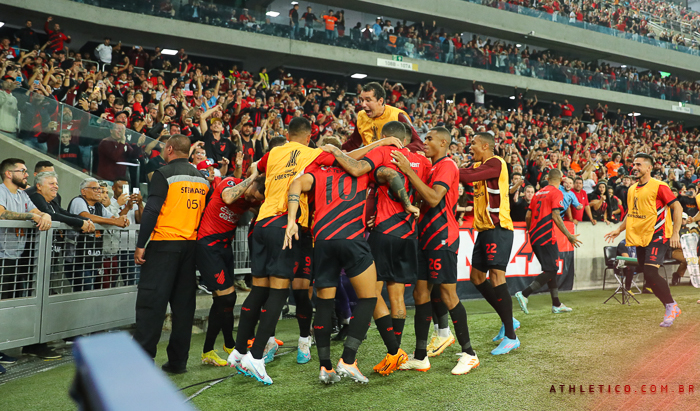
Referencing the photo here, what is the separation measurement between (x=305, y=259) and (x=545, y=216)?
16.3 feet

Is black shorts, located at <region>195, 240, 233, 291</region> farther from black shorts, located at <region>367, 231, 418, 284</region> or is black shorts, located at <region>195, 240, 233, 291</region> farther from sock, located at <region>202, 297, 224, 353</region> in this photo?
black shorts, located at <region>367, 231, 418, 284</region>

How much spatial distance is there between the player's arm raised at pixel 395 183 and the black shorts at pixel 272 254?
3.31 ft

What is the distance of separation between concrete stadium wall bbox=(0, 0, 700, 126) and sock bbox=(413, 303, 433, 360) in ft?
→ 52.8

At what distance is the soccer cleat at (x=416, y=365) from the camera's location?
190 inches

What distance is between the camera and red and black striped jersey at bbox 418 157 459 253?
498 centimetres

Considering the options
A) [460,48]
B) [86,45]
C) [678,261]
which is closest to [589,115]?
[460,48]

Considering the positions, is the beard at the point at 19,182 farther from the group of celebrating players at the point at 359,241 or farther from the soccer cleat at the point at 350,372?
the soccer cleat at the point at 350,372

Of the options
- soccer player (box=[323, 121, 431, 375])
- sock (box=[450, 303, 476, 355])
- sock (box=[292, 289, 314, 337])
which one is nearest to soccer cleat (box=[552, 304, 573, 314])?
sock (box=[450, 303, 476, 355])

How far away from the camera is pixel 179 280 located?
5.03 meters

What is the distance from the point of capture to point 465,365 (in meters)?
4.77

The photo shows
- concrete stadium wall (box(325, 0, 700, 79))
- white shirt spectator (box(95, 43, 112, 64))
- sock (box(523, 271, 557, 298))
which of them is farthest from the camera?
concrete stadium wall (box(325, 0, 700, 79))

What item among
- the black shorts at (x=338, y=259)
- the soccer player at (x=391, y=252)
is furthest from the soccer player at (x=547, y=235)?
the black shorts at (x=338, y=259)

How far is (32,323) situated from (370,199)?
371 cm

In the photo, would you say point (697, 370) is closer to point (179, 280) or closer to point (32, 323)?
point (179, 280)
